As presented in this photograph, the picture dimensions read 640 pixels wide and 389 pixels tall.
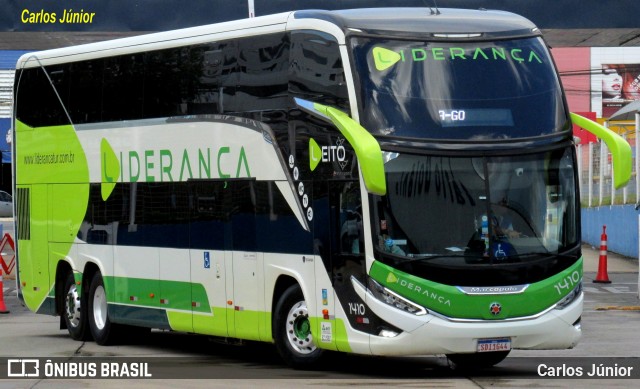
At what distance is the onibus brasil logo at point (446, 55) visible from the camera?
14.9 m

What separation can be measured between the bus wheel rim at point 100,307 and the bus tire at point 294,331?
4786mm

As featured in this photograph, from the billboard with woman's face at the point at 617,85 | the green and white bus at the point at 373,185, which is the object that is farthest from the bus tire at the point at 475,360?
the billboard with woman's face at the point at 617,85

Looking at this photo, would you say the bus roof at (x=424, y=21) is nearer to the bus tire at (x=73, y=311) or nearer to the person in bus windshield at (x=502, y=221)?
the person in bus windshield at (x=502, y=221)

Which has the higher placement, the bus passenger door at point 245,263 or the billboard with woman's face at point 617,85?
the billboard with woman's face at point 617,85

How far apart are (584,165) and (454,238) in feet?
89.0

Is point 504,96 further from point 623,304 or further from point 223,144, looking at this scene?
point 623,304

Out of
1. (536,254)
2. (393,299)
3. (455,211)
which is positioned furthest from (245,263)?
(536,254)

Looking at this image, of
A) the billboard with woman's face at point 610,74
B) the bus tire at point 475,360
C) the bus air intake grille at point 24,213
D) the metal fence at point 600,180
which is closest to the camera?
the bus tire at point 475,360

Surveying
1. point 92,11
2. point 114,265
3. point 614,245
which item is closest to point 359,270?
point 114,265

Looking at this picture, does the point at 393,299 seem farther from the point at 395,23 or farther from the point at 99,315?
the point at 99,315

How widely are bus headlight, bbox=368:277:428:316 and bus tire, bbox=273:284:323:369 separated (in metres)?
1.22

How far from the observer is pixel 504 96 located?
1503cm

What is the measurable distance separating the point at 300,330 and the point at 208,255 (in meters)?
2.24

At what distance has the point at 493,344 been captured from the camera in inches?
574
